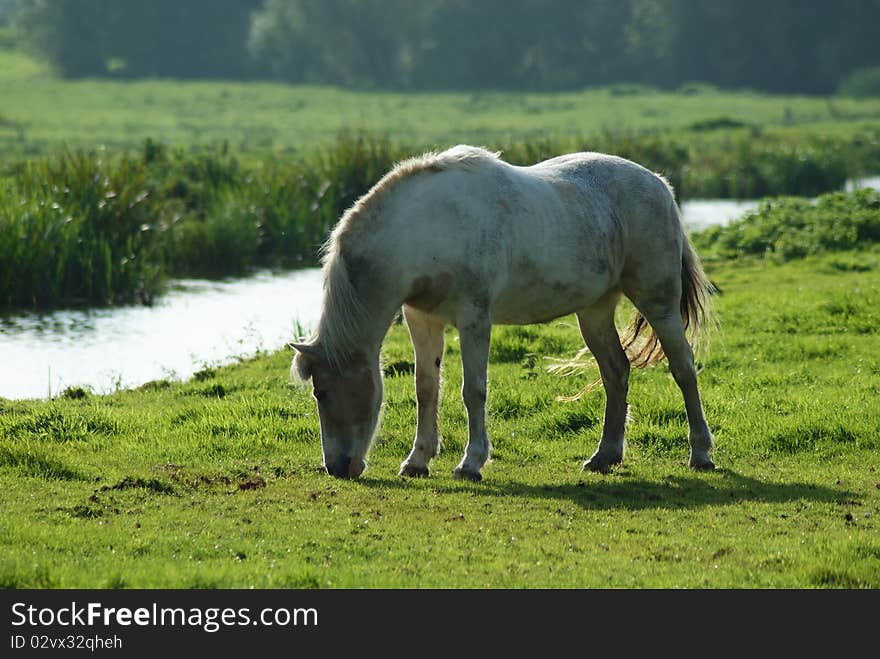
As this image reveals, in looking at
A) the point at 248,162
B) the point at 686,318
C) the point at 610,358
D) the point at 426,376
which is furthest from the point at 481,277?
the point at 248,162

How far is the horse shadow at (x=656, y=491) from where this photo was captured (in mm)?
7938

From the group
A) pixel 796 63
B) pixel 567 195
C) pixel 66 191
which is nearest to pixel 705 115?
pixel 796 63

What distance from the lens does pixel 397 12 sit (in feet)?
295

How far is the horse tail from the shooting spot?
31.1 feet

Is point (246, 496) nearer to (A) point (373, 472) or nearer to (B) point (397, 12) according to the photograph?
(A) point (373, 472)

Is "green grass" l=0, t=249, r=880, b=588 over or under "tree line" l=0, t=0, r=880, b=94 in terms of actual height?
under

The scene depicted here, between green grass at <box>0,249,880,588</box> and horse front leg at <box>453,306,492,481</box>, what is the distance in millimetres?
163

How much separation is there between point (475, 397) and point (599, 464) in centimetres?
111

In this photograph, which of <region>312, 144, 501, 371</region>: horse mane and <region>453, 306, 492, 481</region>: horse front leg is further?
A: <region>453, 306, 492, 481</region>: horse front leg

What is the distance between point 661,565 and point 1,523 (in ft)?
11.7

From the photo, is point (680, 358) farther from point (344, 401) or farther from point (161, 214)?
point (161, 214)

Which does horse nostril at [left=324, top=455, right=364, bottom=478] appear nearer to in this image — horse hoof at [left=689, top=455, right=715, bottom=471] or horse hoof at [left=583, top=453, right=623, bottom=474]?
horse hoof at [left=583, top=453, right=623, bottom=474]

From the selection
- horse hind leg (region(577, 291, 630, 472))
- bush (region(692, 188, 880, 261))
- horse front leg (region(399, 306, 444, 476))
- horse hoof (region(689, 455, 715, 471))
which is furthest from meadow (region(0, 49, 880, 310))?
horse hoof (region(689, 455, 715, 471))

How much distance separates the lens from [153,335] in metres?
16.1
